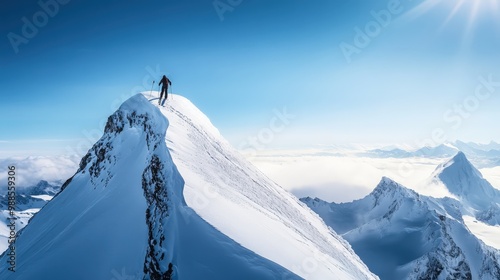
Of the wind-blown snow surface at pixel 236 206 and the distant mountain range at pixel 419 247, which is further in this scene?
the distant mountain range at pixel 419 247

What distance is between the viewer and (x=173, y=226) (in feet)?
51.3

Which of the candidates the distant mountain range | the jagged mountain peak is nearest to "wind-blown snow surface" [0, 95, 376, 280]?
the distant mountain range

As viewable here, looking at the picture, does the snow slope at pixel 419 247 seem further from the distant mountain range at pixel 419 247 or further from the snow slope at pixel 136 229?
the snow slope at pixel 136 229

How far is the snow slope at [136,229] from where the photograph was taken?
47.3 ft

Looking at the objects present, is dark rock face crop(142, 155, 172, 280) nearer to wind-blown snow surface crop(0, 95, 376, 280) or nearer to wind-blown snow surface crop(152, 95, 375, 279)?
wind-blown snow surface crop(0, 95, 376, 280)

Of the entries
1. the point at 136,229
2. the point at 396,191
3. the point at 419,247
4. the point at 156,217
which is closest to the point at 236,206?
A: the point at 156,217

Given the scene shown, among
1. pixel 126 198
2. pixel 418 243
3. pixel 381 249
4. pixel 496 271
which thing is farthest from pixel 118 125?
pixel 496 271

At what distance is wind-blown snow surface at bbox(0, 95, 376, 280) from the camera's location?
14632 mm

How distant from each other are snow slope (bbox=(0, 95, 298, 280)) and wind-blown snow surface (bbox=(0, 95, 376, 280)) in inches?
2.0

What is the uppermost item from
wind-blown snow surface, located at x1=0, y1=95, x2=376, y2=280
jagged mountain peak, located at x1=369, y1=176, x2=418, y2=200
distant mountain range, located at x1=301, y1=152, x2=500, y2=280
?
wind-blown snow surface, located at x1=0, y1=95, x2=376, y2=280

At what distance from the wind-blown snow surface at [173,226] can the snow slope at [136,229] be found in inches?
2.0

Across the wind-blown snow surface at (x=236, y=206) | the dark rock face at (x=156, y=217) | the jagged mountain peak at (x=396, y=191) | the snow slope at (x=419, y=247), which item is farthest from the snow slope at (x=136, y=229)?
the jagged mountain peak at (x=396, y=191)

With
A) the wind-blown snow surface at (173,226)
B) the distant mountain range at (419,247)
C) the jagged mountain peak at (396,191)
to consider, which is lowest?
the distant mountain range at (419,247)

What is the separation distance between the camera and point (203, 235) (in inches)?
592
